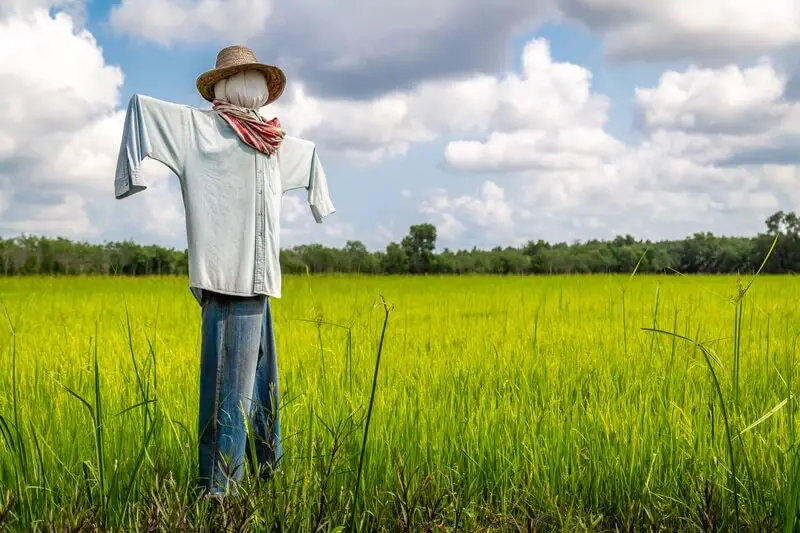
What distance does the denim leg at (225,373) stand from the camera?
2.76 meters

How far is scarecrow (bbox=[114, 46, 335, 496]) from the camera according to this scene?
274cm

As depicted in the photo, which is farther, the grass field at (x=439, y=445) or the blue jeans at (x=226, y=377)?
the blue jeans at (x=226, y=377)

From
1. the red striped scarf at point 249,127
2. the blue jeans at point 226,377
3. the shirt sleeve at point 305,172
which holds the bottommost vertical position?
the blue jeans at point 226,377

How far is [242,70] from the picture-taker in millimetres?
2902

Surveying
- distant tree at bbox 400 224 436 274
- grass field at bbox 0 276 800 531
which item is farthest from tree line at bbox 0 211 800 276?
grass field at bbox 0 276 800 531

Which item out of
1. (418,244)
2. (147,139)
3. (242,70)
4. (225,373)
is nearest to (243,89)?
(242,70)

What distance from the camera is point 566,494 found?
A: 111 inches

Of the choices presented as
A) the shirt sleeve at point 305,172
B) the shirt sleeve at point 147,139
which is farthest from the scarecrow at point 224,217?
the shirt sleeve at point 305,172

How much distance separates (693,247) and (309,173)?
34938 millimetres

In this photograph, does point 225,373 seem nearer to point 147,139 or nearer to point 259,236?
point 259,236

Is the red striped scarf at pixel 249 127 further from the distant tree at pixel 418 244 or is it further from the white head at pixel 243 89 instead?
the distant tree at pixel 418 244

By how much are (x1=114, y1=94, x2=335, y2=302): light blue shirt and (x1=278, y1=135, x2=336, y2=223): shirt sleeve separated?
22 centimetres

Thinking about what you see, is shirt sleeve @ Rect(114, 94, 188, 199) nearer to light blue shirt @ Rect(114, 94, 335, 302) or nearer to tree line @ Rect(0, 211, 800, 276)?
light blue shirt @ Rect(114, 94, 335, 302)

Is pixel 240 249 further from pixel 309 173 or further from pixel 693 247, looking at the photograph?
pixel 693 247
